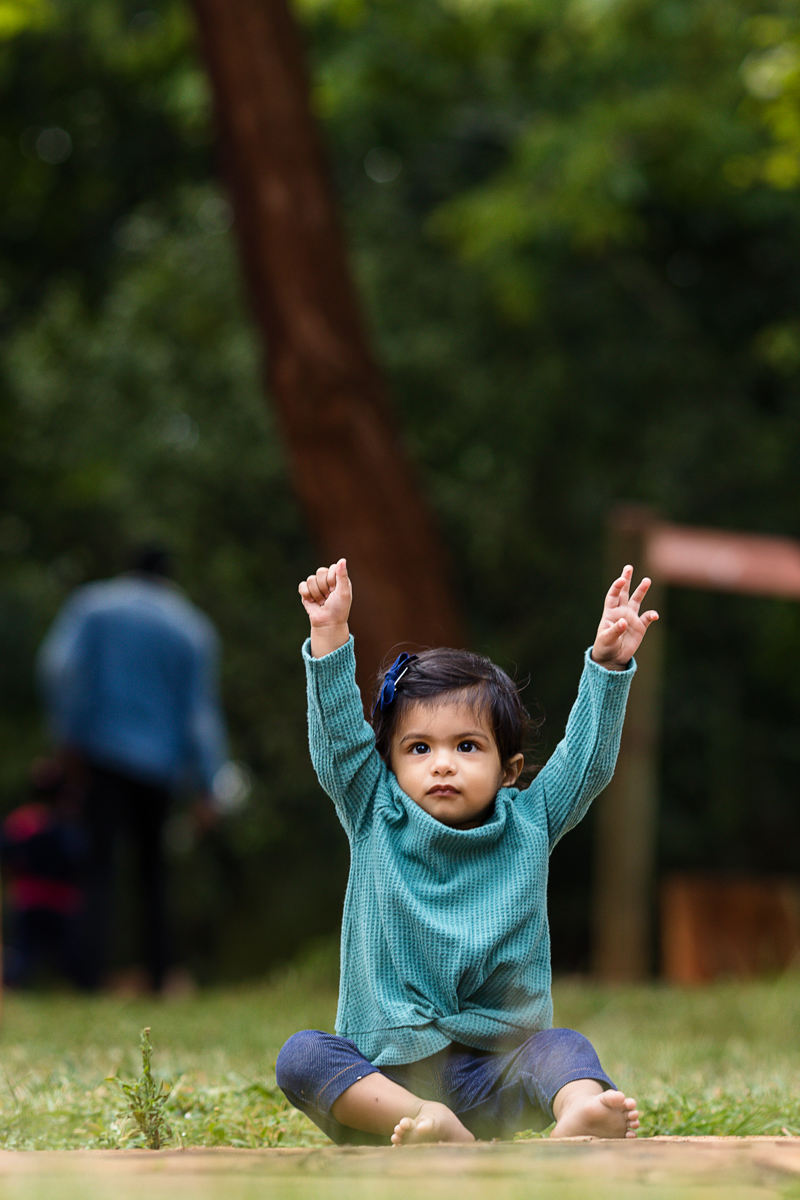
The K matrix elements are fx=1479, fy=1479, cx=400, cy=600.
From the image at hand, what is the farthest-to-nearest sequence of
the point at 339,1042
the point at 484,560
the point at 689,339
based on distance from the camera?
the point at 484,560, the point at 689,339, the point at 339,1042

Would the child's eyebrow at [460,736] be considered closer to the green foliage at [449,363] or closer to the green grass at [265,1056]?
the green grass at [265,1056]

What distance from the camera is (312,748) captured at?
2457 mm

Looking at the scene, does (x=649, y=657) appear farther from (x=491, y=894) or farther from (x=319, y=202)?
(x=491, y=894)

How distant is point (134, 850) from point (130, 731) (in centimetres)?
57

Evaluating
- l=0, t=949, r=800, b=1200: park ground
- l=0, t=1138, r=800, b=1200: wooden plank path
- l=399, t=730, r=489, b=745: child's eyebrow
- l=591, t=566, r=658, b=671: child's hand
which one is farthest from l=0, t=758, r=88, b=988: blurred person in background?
l=0, t=1138, r=800, b=1200: wooden plank path

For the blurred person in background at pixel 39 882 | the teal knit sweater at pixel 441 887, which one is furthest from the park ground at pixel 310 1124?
the blurred person in background at pixel 39 882

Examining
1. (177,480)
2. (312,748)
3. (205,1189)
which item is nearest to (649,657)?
(312,748)

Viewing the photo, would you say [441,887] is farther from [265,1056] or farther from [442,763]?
[265,1056]

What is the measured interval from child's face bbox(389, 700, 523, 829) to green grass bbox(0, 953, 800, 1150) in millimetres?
627

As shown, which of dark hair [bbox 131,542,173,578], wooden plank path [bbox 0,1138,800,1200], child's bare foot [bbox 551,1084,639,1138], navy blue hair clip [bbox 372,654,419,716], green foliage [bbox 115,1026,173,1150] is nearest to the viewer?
wooden plank path [bbox 0,1138,800,1200]

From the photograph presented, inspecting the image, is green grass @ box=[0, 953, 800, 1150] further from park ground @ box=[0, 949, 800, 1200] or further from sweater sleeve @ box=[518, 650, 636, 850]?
sweater sleeve @ box=[518, 650, 636, 850]

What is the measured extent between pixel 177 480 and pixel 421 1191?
1417cm

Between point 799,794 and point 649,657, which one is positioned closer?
point 649,657

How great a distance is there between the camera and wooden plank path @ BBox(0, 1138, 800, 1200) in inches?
61.1
